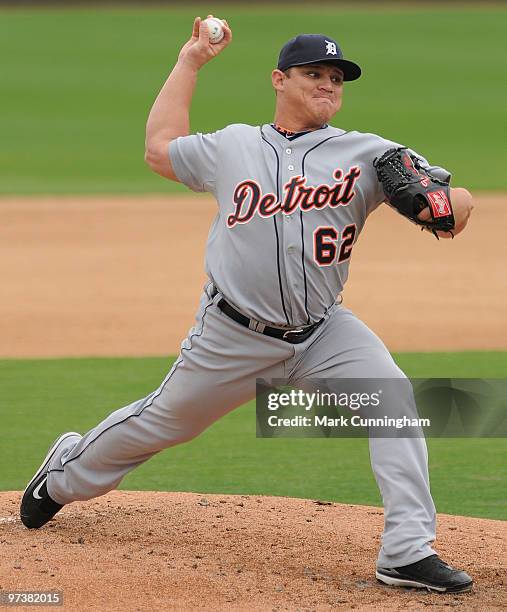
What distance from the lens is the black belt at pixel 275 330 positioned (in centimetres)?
468

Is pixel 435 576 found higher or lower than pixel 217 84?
lower

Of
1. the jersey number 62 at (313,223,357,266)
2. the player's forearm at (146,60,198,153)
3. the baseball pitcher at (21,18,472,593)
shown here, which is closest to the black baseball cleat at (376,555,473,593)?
the baseball pitcher at (21,18,472,593)

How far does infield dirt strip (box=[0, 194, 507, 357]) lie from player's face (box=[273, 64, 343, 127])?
4.77m

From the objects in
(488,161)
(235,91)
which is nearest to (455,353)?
(488,161)

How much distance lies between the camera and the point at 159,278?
12469 millimetres

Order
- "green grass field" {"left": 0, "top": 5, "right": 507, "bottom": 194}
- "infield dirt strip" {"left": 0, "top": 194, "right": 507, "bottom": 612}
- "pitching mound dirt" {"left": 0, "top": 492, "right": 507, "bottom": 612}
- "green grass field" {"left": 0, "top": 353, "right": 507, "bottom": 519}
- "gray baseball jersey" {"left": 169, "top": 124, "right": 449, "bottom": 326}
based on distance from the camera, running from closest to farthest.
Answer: "pitching mound dirt" {"left": 0, "top": 492, "right": 507, "bottom": 612} < "infield dirt strip" {"left": 0, "top": 194, "right": 507, "bottom": 612} < "gray baseball jersey" {"left": 169, "top": 124, "right": 449, "bottom": 326} < "green grass field" {"left": 0, "top": 353, "right": 507, "bottom": 519} < "green grass field" {"left": 0, "top": 5, "right": 507, "bottom": 194}

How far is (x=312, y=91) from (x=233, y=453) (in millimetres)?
2728

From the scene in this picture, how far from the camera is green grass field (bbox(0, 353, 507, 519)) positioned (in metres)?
6.29

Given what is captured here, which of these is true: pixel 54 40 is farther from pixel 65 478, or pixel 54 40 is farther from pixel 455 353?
pixel 65 478

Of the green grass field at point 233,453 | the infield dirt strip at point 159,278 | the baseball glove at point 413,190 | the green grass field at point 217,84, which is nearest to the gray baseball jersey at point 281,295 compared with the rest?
the baseball glove at point 413,190

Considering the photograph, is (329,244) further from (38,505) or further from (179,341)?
(179,341)

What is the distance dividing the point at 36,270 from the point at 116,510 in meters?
7.62

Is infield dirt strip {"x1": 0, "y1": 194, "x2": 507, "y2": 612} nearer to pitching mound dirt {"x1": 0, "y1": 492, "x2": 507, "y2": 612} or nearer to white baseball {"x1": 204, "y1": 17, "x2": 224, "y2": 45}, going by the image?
pitching mound dirt {"x1": 0, "y1": 492, "x2": 507, "y2": 612}

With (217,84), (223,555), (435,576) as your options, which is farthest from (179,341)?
(217,84)
